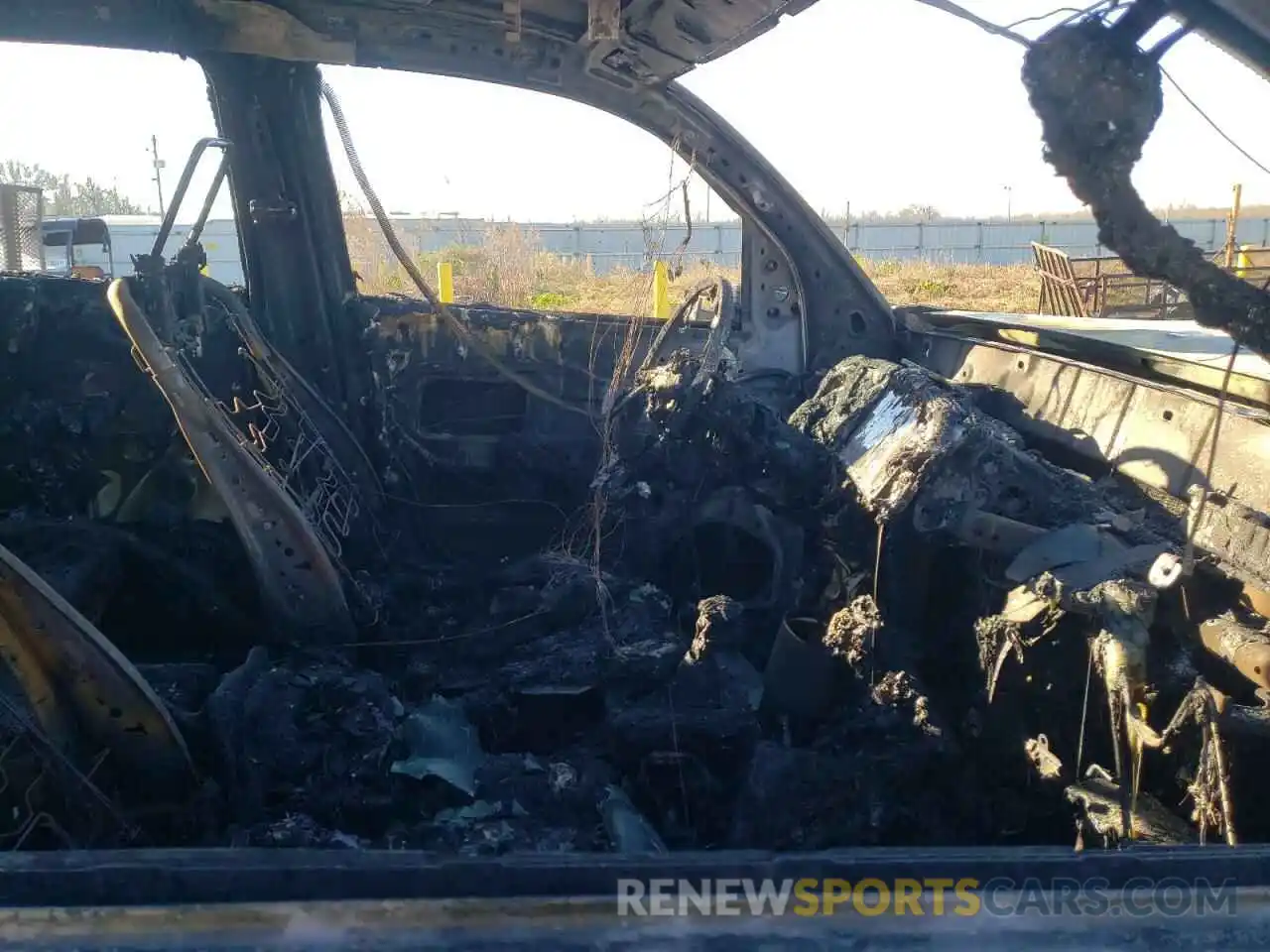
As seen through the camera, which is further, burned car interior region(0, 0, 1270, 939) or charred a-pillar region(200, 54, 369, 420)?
charred a-pillar region(200, 54, 369, 420)

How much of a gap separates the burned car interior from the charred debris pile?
0.01 m

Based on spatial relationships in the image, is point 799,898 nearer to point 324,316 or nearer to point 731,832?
point 731,832

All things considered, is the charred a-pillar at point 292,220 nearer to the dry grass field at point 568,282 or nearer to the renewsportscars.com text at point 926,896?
the renewsportscars.com text at point 926,896

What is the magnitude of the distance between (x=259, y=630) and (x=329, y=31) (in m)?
1.99

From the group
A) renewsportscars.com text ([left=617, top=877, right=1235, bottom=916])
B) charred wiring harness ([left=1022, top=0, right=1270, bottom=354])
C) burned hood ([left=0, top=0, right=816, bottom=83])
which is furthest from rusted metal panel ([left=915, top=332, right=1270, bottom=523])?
burned hood ([left=0, top=0, right=816, bottom=83])

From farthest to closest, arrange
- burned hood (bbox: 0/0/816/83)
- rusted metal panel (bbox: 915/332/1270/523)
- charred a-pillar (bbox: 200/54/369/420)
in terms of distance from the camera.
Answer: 1. charred a-pillar (bbox: 200/54/369/420)
2. burned hood (bbox: 0/0/816/83)
3. rusted metal panel (bbox: 915/332/1270/523)

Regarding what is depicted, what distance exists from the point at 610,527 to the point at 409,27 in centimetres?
183

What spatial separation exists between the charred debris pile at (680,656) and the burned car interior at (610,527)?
0.01m

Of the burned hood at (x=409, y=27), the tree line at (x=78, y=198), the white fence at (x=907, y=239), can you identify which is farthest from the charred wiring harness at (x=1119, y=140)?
the tree line at (x=78, y=198)

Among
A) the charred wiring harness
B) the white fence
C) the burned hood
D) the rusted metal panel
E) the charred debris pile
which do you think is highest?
the white fence

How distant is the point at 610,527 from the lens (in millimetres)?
3320

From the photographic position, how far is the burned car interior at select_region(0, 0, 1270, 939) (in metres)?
1.90

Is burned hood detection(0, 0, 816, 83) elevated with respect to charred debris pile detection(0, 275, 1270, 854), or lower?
elevated

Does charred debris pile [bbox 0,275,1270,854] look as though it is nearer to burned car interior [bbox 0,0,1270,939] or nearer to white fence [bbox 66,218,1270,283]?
burned car interior [bbox 0,0,1270,939]
